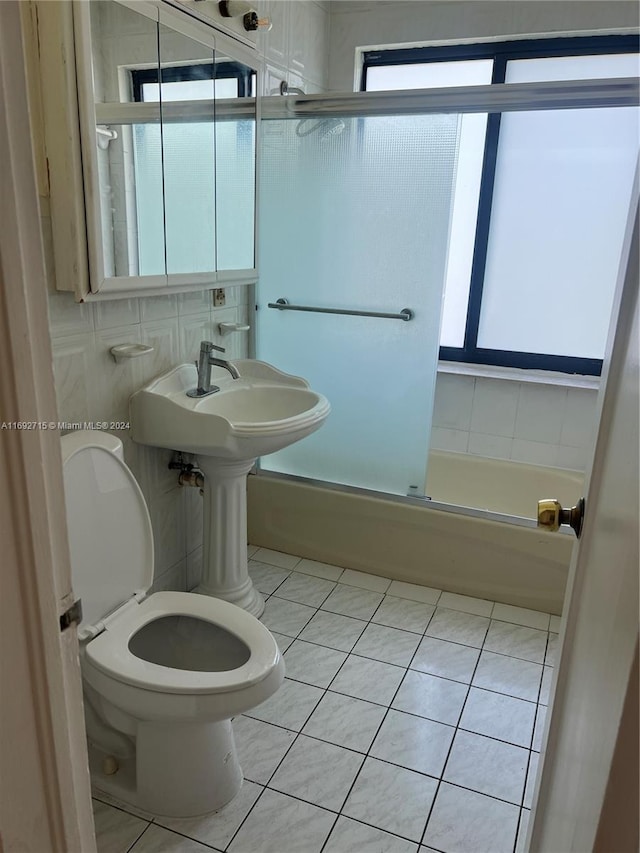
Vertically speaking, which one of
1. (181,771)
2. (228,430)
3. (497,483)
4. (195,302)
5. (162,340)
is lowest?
(181,771)

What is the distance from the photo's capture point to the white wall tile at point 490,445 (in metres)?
2.96

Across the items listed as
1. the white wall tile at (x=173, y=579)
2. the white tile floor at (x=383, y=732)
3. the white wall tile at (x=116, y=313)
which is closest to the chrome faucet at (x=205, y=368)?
the white wall tile at (x=116, y=313)

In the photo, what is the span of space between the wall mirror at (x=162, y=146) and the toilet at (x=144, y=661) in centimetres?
57

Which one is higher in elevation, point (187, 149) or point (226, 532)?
point (187, 149)

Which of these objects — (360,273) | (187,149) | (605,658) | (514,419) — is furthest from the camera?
(514,419)

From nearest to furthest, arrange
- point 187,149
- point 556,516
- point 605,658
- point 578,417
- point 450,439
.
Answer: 1. point 605,658
2. point 556,516
3. point 187,149
4. point 578,417
5. point 450,439

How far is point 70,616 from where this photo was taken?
746mm

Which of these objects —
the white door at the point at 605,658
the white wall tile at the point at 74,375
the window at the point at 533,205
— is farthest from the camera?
the window at the point at 533,205

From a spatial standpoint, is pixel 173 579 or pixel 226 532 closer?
pixel 226 532

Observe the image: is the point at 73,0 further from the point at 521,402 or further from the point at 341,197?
the point at 521,402

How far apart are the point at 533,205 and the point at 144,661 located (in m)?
2.46

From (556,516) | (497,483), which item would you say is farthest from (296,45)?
(556,516)

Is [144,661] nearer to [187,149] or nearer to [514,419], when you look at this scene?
[187,149]

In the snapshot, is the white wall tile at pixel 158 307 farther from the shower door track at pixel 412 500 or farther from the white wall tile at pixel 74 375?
the shower door track at pixel 412 500
